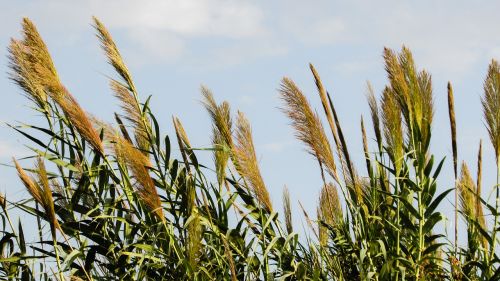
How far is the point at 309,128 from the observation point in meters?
4.32

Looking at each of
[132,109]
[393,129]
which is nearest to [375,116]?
[393,129]

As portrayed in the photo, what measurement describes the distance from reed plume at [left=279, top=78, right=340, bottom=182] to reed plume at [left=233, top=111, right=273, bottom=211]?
27 centimetres

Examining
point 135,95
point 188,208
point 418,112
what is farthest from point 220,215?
point 418,112

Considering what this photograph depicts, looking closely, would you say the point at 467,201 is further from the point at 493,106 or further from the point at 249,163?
the point at 249,163

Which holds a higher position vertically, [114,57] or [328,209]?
[114,57]

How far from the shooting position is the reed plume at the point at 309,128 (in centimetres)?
431

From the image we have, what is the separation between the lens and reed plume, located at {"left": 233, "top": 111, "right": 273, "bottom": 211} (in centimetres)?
409

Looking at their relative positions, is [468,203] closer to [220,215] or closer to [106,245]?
[220,215]

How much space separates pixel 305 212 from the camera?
14.9ft

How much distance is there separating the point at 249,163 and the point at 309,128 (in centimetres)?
43

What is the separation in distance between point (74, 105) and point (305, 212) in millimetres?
1419

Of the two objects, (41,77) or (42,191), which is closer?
(42,191)

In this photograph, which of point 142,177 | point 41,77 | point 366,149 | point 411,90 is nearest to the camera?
point 142,177

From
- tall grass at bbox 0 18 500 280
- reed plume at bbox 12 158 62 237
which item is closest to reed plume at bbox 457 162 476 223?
tall grass at bbox 0 18 500 280
